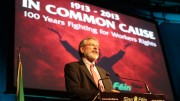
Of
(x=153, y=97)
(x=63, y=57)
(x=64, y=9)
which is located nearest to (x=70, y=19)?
(x=64, y=9)

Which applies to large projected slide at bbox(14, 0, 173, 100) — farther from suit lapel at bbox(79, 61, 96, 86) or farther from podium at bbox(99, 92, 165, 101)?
podium at bbox(99, 92, 165, 101)

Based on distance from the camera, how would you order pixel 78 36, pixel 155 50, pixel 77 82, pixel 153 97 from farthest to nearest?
pixel 155 50, pixel 78 36, pixel 77 82, pixel 153 97

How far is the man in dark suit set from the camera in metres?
1.99

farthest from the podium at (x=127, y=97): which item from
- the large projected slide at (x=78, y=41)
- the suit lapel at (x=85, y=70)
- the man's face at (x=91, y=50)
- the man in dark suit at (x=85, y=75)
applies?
the large projected slide at (x=78, y=41)

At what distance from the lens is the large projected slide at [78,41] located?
331cm

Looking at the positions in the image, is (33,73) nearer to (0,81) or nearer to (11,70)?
(11,70)

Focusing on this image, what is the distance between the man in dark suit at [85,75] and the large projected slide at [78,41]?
994 millimetres

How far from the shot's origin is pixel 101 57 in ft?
12.8

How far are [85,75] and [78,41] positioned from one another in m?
1.58

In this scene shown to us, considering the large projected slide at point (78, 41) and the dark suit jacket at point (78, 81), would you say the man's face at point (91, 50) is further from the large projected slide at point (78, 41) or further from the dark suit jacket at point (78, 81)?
the large projected slide at point (78, 41)

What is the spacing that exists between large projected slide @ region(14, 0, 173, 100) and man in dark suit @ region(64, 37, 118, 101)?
0.99 m

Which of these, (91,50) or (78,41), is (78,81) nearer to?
(91,50)

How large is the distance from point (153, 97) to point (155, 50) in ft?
9.83

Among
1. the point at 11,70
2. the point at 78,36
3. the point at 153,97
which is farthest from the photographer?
the point at 78,36
